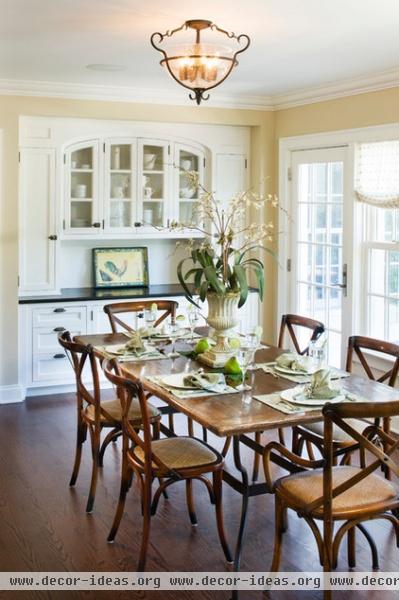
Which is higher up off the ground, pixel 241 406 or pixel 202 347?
pixel 202 347

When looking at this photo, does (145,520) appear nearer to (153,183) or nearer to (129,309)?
(129,309)

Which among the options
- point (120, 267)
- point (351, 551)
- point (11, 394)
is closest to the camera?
point (351, 551)

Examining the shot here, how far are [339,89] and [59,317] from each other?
291cm

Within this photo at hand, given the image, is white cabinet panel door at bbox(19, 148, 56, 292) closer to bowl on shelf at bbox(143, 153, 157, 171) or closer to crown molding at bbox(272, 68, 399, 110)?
bowl on shelf at bbox(143, 153, 157, 171)

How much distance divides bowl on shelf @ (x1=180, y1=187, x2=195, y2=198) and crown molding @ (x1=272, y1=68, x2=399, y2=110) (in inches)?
42.1

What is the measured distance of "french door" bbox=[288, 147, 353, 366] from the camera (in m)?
5.62

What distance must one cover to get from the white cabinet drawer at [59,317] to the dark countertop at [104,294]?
0.08 m

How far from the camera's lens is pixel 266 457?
300cm

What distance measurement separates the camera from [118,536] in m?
3.45

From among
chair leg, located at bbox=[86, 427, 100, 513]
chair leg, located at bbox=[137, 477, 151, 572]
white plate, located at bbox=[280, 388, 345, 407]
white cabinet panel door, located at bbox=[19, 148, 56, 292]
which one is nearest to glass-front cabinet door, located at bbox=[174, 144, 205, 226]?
white cabinet panel door, located at bbox=[19, 148, 56, 292]

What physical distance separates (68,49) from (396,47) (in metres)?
2.03

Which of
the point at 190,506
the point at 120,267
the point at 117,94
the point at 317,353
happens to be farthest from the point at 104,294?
the point at 317,353

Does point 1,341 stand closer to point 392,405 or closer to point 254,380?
point 254,380

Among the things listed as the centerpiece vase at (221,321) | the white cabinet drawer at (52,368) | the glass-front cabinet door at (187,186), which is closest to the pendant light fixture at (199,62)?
the centerpiece vase at (221,321)
